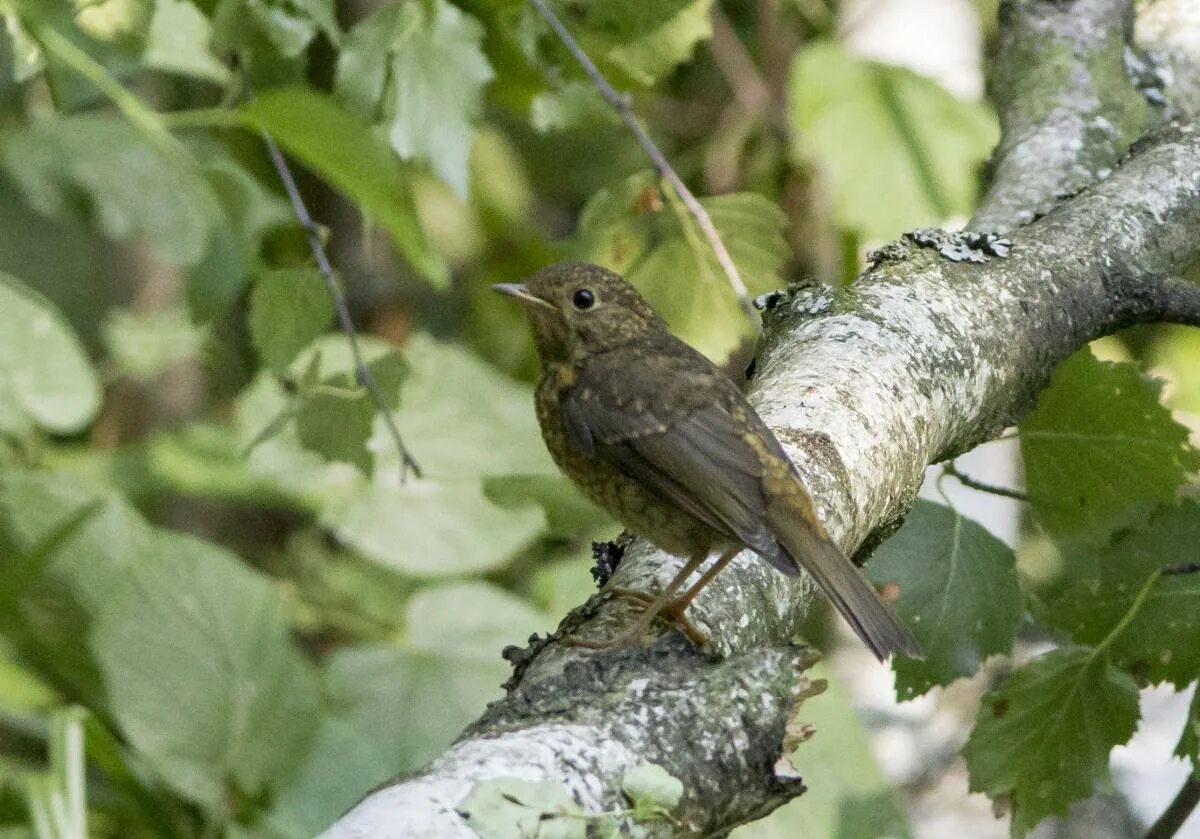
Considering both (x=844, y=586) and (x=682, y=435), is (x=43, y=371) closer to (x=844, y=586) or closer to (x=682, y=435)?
(x=682, y=435)

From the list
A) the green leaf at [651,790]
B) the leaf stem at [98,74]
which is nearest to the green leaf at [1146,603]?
the green leaf at [651,790]

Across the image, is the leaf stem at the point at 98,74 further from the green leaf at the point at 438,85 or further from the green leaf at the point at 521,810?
the green leaf at the point at 521,810

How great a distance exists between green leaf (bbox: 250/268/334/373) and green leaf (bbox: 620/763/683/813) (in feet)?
5.26

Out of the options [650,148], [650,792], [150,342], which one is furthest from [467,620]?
[650,792]

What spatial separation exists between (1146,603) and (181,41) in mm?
2478

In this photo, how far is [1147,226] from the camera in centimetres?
269

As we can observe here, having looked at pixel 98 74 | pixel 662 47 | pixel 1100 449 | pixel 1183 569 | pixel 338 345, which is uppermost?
pixel 338 345

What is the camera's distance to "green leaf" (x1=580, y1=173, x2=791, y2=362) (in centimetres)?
308

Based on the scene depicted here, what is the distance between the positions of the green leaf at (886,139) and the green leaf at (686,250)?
806mm

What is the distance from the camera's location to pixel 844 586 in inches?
92.7

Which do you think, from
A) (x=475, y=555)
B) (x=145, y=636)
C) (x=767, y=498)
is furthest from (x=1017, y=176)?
(x=145, y=636)

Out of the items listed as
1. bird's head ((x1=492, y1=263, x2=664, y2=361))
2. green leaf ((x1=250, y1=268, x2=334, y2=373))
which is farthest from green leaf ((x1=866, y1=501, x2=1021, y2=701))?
green leaf ((x1=250, y1=268, x2=334, y2=373))

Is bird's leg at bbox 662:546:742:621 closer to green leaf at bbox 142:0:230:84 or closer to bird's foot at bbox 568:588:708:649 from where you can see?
bird's foot at bbox 568:588:708:649

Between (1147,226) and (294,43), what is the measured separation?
63.8 inches
